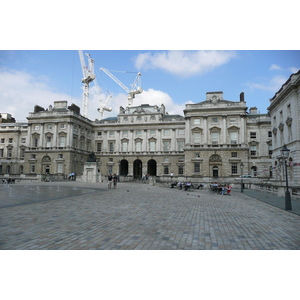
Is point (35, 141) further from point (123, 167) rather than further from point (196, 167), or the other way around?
point (196, 167)

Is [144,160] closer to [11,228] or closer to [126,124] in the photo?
[126,124]

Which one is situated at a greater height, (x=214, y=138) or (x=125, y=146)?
(x=214, y=138)

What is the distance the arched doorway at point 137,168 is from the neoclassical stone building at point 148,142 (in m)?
0.10

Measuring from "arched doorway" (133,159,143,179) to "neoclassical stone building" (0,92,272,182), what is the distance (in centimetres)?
10

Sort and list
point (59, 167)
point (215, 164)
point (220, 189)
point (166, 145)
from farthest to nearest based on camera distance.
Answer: point (166, 145) → point (59, 167) → point (215, 164) → point (220, 189)

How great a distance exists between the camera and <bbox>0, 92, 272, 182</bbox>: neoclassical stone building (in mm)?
48094

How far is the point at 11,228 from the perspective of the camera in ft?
24.2

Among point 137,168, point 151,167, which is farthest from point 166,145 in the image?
point 137,168

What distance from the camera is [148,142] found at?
5747cm

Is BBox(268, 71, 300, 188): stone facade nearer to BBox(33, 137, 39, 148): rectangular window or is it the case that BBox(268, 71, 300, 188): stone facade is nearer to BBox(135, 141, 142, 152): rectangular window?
BBox(135, 141, 142, 152): rectangular window

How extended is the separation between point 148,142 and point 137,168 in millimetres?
7772

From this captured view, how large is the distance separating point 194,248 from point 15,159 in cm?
6631

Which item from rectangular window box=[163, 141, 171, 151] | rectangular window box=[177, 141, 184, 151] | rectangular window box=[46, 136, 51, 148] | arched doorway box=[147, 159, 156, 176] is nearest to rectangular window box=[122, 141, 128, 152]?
arched doorway box=[147, 159, 156, 176]

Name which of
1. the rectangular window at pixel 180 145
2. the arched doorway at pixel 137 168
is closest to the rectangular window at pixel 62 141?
the arched doorway at pixel 137 168
